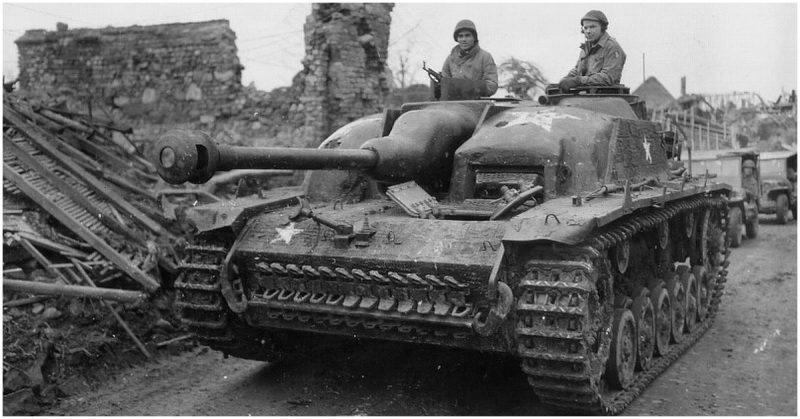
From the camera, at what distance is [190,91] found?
1377 centimetres

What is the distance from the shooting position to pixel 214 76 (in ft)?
44.8

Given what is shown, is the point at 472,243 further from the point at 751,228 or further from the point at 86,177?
the point at 751,228

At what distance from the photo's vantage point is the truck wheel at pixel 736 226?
1441 cm

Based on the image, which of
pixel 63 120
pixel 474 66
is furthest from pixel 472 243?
pixel 63 120

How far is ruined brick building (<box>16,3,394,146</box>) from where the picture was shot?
13.4 m

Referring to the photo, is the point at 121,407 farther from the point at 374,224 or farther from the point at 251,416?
the point at 374,224

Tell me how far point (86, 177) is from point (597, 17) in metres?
Answer: 5.42

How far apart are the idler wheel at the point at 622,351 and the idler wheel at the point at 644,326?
0.15m

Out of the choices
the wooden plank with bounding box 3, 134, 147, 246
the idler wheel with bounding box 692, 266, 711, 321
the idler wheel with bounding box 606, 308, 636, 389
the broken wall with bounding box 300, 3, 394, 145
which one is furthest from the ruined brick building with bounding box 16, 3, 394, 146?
the idler wheel with bounding box 606, 308, 636, 389

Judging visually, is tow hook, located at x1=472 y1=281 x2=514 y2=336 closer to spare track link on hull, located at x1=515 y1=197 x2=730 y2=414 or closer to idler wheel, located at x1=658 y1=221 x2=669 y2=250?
spare track link on hull, located at x1=515 y1=197 x2=730 y2=414

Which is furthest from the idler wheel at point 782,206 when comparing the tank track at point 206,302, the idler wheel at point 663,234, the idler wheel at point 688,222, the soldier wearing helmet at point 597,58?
the tank track at point 206,302

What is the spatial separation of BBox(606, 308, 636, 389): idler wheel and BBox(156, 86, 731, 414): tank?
0.05 feet

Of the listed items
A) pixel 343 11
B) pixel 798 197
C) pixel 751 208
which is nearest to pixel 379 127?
pixel 343 11

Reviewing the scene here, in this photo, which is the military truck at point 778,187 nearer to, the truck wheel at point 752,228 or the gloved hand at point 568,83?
the truck wheel at point 752,228
